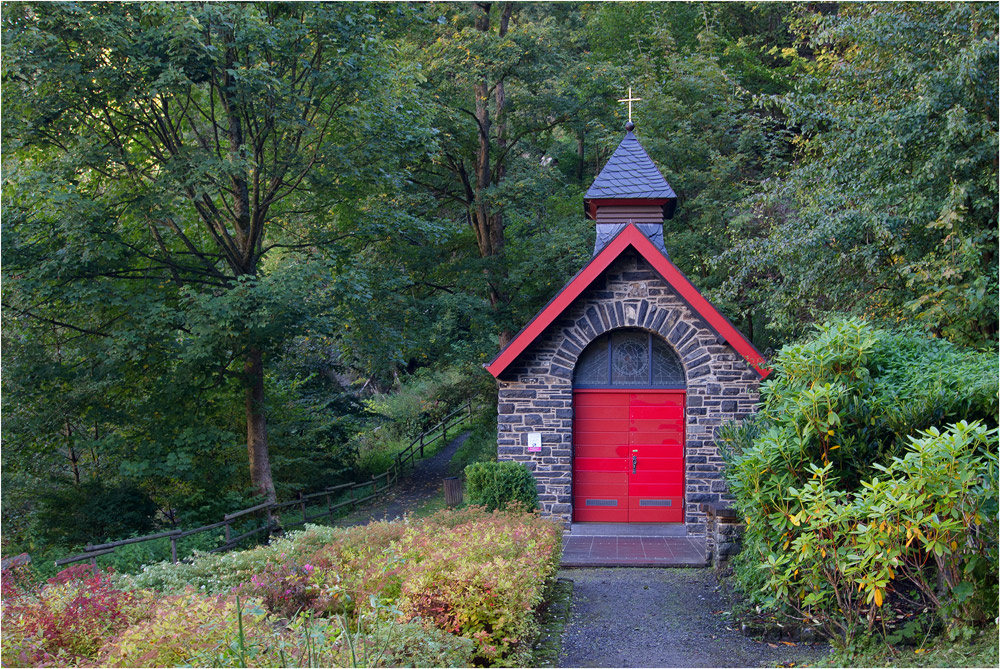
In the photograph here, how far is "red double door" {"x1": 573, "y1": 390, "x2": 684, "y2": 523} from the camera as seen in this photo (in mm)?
12648

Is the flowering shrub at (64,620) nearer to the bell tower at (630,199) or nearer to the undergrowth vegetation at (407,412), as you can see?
the bell tower at (630,199)

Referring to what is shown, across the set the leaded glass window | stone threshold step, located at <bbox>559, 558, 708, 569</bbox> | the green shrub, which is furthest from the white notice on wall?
stone threshold step, located at <bbox>559, 558, 708, 569</bbox>

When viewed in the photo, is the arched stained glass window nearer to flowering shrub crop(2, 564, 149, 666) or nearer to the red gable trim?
the red gable trim

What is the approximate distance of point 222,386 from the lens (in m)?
14.8

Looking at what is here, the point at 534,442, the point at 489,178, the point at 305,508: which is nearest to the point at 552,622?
the point at 534,442

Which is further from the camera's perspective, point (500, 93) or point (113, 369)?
point (500, 93)

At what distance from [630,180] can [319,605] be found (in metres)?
9.84

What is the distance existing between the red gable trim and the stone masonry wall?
0.35 meters

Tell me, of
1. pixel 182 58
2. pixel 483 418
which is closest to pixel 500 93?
pixel 483 418

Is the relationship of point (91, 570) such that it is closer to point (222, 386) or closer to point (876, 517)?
point (222, 386)

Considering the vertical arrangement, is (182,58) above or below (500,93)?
below

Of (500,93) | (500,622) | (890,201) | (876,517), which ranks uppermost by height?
(500,93)

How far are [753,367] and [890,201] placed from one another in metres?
3.21

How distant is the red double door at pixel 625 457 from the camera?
41.5 feet
